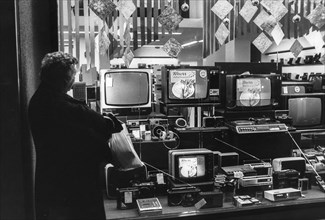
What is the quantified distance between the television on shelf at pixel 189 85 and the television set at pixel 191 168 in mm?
662

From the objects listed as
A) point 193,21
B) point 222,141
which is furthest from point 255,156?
point 193,21

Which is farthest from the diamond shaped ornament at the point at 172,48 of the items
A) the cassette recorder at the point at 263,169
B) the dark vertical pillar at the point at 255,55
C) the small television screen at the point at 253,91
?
the dark vertical pillar at the point at 255,55

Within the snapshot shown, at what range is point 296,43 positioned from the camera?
4094mm

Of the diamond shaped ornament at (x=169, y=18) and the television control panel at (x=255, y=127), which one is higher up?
the diamond shaped ornament at (x=169, y=18)

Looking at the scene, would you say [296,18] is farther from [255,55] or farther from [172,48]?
[255,55]

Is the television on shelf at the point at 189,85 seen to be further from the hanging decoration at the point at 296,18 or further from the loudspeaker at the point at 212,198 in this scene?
the hanging decoration at the point at 296,18

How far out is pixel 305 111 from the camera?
457 centimetres

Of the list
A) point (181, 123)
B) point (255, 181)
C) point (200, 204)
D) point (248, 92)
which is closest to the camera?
point (200, 204)

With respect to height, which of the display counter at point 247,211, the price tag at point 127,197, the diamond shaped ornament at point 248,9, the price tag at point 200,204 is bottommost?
the display counter at point 247,211

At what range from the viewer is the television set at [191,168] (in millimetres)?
3189

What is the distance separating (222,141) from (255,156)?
1.23 feet

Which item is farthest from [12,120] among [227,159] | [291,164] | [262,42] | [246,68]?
[246,68]

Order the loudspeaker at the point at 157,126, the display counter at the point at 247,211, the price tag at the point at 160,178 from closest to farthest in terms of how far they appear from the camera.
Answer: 1. the display counter at the point at 247,211
2. the price tag at the point at 160,178
3. the loudspeaker at the point at 157,126

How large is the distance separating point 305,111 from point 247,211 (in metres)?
2.00
